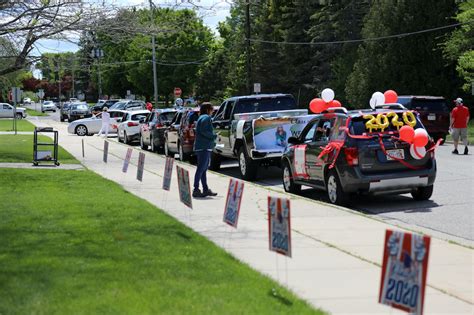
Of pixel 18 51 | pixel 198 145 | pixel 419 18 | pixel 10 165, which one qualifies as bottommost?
pixel 10 165

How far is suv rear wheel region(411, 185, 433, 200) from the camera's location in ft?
43.1

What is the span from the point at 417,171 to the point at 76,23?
29.0 ft

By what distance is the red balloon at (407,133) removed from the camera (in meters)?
12.3

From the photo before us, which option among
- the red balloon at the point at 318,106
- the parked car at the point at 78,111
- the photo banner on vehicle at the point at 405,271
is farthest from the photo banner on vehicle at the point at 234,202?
the parked car at the point at 78,111

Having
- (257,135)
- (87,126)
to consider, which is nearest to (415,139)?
(257,135)

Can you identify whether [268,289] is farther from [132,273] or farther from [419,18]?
[419,18]

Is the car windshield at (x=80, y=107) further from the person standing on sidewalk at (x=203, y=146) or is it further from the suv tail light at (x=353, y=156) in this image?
the suv tail light at (x=353, y=156)

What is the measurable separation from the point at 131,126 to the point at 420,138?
23.8 meters

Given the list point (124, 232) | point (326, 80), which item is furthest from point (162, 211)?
point (326, 80)

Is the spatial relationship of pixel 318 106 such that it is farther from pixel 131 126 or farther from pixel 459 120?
pixel 131 126

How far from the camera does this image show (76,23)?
55.4 ft

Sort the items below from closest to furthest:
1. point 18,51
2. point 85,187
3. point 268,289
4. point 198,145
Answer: point 268,289 < point 198,145 < point 85,187 < point 18,51

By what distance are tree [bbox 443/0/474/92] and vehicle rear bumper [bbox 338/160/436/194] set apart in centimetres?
2416

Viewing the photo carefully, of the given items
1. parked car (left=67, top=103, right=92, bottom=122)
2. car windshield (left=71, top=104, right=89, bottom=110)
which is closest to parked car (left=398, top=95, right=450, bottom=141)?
parked car (left=67, top=103, right=92, bottom=122)
